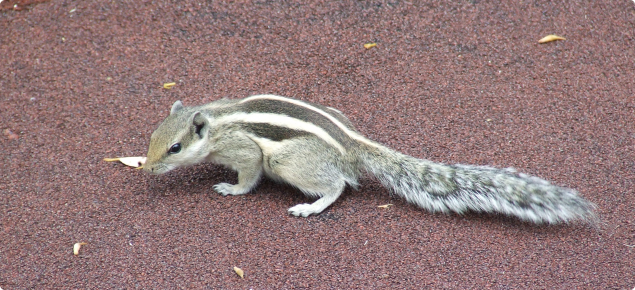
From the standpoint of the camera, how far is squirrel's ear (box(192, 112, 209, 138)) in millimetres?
3744

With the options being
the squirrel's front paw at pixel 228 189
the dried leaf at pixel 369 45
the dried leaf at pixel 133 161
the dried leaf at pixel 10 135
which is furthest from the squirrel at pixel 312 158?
the dried leaf at pixel 369 45

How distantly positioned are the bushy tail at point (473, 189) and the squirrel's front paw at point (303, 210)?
465 millimetres

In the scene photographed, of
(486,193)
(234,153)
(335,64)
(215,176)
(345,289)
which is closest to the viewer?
(345,289)

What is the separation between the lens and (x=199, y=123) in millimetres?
3764

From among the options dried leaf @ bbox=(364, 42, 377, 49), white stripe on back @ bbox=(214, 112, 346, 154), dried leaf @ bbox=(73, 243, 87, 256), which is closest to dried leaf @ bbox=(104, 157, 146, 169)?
dried leaf @ bbox=(73, 243, 87, 256)

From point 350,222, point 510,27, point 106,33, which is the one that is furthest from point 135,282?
point 510,27

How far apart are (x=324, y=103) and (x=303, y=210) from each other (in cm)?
130

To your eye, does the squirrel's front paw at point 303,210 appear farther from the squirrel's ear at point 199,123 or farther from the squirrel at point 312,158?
the squirrel's ear at point 199,123

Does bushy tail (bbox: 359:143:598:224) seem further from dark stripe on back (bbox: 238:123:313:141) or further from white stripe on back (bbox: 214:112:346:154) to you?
dark stripe on back (bbox: 238:123:313:141)

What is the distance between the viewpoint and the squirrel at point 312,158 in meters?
3.69

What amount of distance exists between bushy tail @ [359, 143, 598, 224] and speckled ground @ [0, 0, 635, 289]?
15cm

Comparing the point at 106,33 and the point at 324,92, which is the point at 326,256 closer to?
the point at 324,92

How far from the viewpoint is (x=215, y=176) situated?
14.2 ft

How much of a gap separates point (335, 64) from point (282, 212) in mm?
1834
